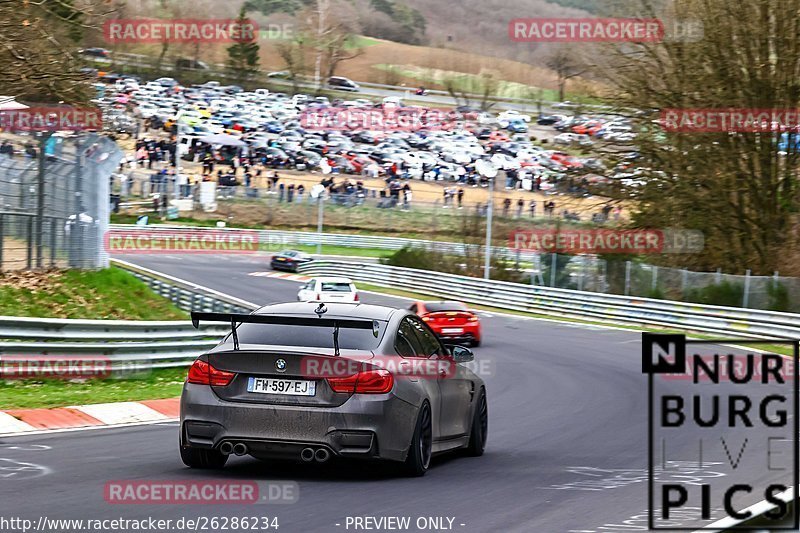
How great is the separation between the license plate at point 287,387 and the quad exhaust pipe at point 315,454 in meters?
0.40

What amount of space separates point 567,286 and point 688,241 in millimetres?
4375

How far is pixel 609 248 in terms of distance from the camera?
1716 inches

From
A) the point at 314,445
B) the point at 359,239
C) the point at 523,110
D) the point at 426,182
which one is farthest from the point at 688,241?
the point at 523,110

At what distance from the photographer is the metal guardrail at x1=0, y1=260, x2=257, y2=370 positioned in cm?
1589

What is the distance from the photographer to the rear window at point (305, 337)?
9.11m

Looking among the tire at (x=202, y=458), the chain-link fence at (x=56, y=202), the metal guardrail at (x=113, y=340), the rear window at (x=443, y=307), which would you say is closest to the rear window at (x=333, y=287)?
the rear window at (x=443, y=307)

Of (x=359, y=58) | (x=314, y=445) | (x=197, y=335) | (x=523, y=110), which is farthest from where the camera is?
(x=359, y=58)

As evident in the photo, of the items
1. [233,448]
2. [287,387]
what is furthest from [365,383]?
[233,448]

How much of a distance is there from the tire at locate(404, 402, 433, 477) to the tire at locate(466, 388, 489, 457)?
1448 millimetres

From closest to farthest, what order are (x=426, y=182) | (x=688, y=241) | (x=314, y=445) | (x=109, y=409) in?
(x=314, y=445), (x=109, y=409), (x=688, y=241), (x=426, y=182)

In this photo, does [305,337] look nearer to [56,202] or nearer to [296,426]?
[296,426]

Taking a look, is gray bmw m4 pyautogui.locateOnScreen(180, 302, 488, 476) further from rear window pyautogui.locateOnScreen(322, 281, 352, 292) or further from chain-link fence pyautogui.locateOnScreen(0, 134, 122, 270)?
rear window pyautogui.locateOnScreen(322, 281, 352, 292)

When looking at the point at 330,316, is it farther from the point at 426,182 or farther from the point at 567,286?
the point at 426,182

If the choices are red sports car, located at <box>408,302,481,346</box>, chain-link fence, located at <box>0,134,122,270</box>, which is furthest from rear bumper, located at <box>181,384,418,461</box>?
red sports car, located at <box>408,302,481,346</box>
